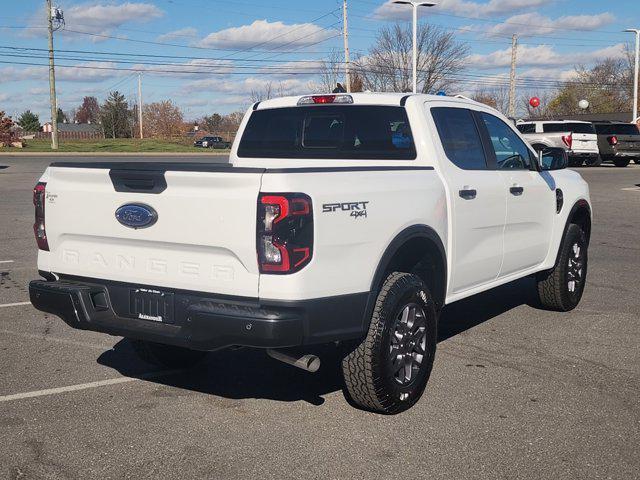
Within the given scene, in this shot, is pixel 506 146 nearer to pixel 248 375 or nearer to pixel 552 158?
pixel 552 158

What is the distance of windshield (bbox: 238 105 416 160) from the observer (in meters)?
5.16

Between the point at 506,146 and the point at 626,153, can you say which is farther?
the point at 626,153

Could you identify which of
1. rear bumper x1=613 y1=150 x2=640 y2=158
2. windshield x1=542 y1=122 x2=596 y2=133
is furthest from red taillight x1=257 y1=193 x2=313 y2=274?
rear bumper x1=613 y1=150 x2=640 y2=158

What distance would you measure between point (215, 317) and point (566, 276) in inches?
160

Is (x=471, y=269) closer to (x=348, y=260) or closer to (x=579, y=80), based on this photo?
(x=348, y=260)

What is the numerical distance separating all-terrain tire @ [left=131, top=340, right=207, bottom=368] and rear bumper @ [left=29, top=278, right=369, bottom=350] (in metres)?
0.98

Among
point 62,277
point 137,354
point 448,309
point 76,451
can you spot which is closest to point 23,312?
point 137,354

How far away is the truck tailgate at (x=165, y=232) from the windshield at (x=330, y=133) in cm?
170

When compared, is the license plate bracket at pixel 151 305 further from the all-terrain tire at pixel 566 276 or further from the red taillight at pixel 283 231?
the all-terrain tire at pixel 566 276

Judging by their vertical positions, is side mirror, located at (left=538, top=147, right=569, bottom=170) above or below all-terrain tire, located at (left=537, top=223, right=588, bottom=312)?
above

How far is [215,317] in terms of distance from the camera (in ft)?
12.2

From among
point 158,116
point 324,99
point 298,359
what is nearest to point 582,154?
point 324,99

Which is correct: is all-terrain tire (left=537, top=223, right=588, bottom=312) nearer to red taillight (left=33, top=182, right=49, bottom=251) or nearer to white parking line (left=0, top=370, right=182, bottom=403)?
white parking line (left=0, top=370, right=182, bottom=403)

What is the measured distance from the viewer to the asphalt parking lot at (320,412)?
3.73 m
